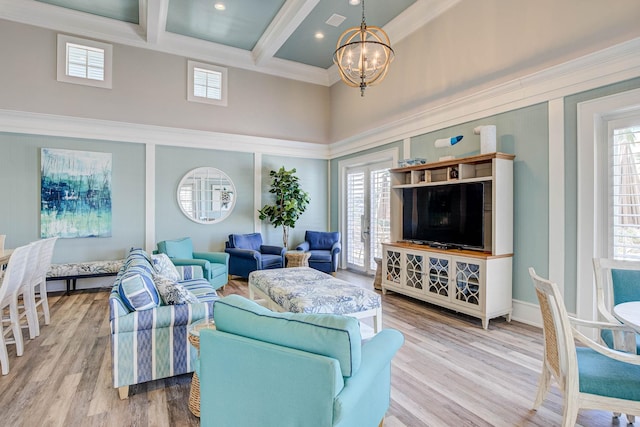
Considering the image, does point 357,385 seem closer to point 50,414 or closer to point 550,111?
point 50,414

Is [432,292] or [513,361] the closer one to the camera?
[513,361]

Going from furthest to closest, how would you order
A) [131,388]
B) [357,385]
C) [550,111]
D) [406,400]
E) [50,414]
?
[550,111], [131,388], [406,400], [50,414], [357,385]

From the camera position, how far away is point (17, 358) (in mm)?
2816

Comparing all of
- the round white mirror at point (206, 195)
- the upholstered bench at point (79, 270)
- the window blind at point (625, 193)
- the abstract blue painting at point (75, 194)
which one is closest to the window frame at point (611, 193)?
the window blind at point (625, 193)

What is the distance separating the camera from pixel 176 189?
594cm

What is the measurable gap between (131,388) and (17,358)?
132cm

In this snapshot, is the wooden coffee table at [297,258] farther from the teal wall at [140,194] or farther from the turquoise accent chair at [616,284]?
the turquoise accent chair at [616,284]

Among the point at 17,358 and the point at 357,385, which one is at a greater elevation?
the point at 357,385

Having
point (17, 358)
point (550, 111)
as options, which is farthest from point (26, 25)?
point (550, 111)

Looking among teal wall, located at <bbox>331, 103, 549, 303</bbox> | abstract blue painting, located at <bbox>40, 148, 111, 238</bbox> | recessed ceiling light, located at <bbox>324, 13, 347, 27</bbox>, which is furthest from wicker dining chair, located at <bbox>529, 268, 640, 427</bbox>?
abstract blue painting, located at <bbox>40, 148, 111, 238</bbox>

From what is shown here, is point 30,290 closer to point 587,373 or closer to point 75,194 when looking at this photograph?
point 75,194

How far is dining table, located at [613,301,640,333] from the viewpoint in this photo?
5.12 feet

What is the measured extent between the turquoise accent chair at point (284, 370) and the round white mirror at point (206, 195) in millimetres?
4872

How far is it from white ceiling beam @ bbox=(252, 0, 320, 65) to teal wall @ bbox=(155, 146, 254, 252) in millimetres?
1960
